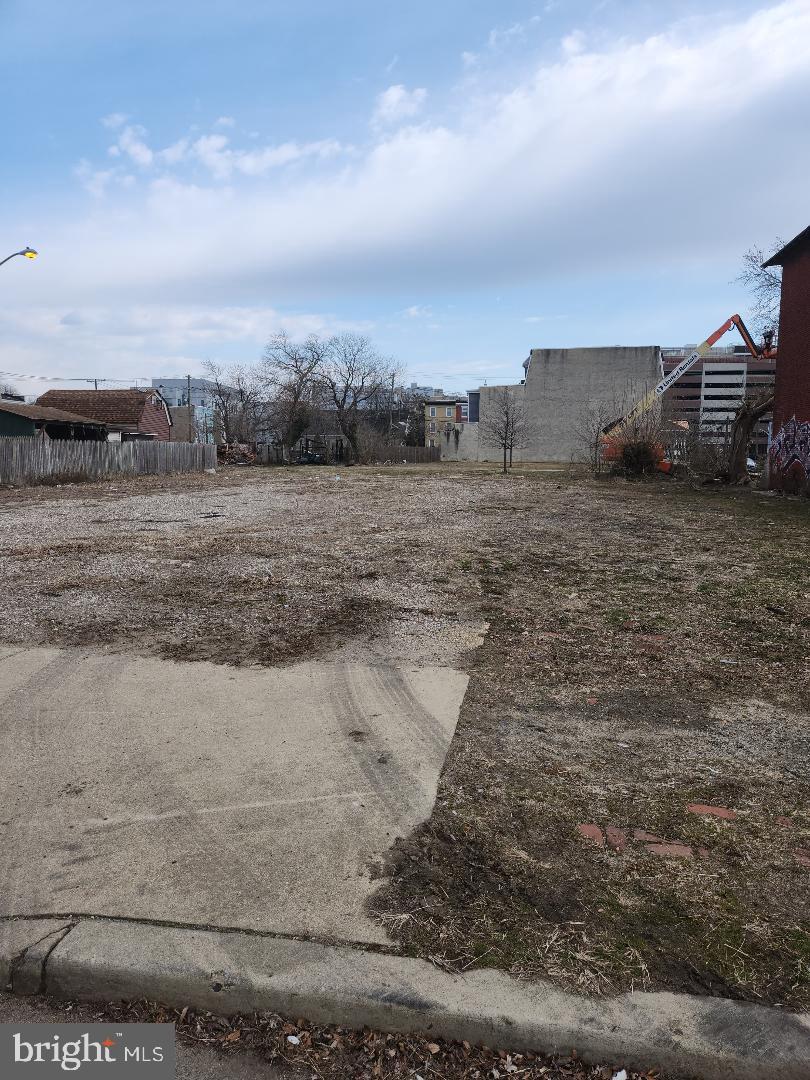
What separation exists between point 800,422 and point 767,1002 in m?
21.2

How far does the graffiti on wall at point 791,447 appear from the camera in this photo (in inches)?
784

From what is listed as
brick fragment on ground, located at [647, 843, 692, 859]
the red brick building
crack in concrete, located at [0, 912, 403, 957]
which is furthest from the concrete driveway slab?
the red brick building

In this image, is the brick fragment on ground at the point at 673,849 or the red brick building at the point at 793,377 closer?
the brick fragment on ground at the point at 673,849

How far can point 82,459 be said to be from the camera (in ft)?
89.7

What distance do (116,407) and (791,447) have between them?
3995 cm

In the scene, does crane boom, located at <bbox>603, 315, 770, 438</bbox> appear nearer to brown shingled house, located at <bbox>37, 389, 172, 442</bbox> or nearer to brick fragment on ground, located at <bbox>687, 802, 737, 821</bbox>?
brick fragment on ground, located at <bbox>687, 802, 737, 821</bbox>

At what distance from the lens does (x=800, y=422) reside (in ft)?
66.4

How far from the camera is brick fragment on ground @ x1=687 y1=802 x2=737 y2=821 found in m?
3.13

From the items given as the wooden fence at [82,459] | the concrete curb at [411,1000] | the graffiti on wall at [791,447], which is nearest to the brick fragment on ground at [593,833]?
the concrete curb at [411,1000]

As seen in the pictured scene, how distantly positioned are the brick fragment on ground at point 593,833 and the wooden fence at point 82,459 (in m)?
25.2

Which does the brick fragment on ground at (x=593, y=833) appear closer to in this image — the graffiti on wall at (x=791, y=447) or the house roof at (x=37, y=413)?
the graffiti on wall at (x=791, y=447)

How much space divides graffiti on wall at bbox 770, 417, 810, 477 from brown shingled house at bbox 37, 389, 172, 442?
36840 mm

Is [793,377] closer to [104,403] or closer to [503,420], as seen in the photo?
[503,420]

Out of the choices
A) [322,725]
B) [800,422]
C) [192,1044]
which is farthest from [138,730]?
[800,422]
